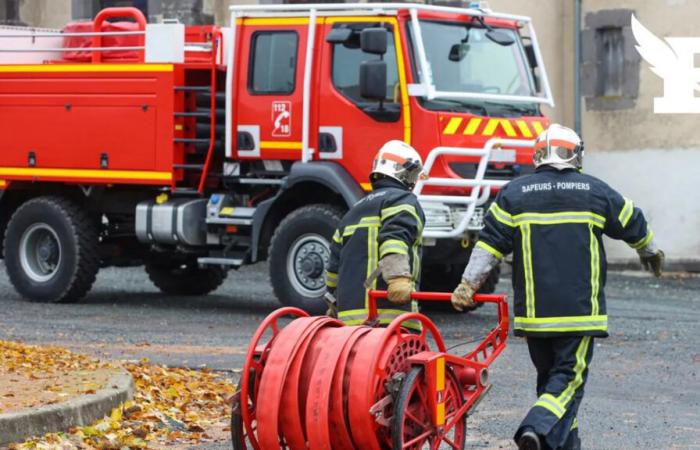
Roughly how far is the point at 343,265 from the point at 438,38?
23.4 ft

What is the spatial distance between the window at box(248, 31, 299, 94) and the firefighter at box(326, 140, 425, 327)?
7073 millimetres

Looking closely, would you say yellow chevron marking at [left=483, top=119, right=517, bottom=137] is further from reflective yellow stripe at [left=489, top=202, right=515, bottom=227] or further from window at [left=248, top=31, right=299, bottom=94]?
reflective yellow stripe at [left=489, top=202, right=515, bottom=227]

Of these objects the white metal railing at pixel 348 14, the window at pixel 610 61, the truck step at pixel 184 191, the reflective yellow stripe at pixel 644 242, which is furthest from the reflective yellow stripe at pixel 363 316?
the window at pixel 610 61

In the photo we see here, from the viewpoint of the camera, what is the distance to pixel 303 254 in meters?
15.8

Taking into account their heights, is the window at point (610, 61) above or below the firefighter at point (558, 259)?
above

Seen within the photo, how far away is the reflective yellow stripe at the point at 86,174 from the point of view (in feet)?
55.6

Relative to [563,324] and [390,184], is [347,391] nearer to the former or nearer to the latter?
[563,324]

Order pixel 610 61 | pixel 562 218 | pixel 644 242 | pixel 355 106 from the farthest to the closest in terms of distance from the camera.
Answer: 1. pixel 610 61
2. pixel 355 106
3. pixel 644 242
4. pixel 562 218

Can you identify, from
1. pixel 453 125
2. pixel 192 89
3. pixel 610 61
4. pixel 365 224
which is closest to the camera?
pixel 365 224

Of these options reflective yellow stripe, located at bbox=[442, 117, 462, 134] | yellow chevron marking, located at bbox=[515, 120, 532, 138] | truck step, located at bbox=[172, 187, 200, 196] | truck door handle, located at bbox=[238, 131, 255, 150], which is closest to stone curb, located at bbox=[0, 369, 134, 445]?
reflective yellow stripe, located at bbox=[442, 117, 462, 134]

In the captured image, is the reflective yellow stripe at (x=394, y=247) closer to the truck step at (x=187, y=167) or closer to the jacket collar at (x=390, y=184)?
the jacket collar at (x=390, y=184)

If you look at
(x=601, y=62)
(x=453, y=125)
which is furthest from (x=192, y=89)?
(x=601, y=62)

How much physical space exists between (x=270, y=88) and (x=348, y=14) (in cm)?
110

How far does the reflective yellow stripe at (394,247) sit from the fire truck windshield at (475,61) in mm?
6876
